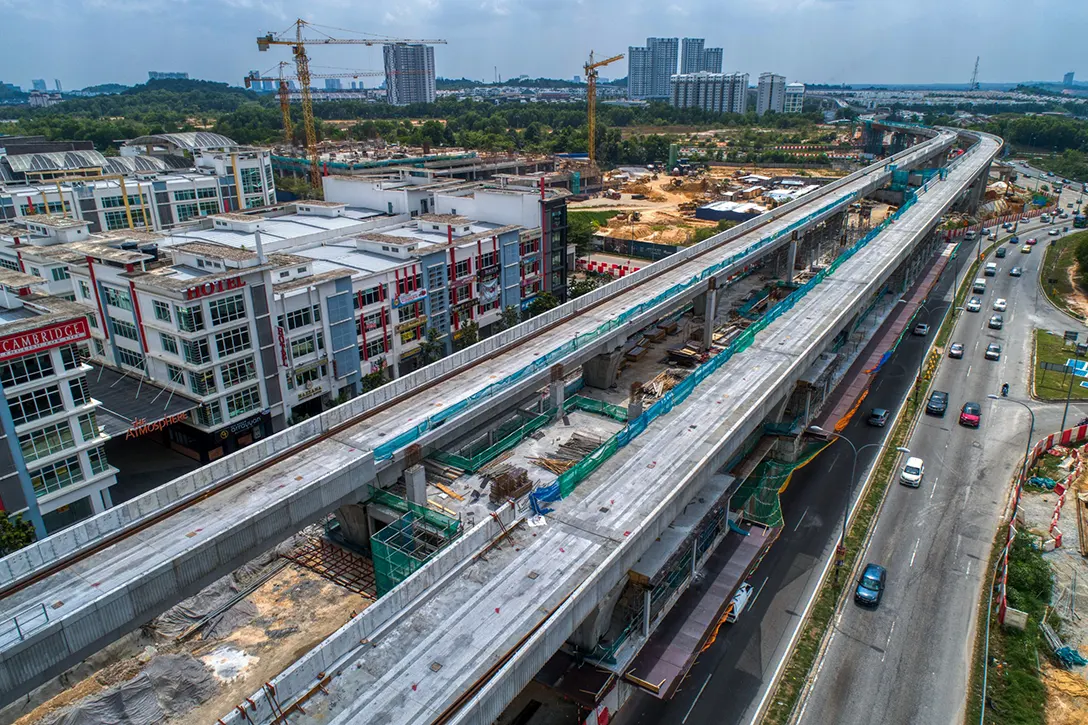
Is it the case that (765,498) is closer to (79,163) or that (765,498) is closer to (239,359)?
(239,359)

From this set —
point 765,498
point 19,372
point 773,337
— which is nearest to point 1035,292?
point 773,337

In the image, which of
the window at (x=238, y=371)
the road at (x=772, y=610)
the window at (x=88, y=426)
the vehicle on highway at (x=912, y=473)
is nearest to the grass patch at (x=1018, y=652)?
the vehicle on highway at (x=912, y=473)

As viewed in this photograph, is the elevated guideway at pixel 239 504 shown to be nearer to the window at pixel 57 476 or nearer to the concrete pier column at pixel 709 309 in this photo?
the concrete pier column at pixel 709 309

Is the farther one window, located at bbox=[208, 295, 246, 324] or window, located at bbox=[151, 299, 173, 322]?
window, located at bbox=[208, 295, 246, 324]

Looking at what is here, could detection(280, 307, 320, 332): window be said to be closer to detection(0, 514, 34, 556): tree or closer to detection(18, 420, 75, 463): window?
detection(18, 420, 75, 463): window

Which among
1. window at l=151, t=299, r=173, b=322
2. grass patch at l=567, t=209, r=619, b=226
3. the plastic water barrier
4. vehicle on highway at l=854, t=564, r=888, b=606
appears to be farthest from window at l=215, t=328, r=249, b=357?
grass patch at l=567, t=209, r=619, b=226

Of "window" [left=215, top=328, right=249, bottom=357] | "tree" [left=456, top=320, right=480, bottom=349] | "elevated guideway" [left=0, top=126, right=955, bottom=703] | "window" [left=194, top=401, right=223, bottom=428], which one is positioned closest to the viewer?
"elevated guideway" [left=0, top=126, right=955, bottom=703]

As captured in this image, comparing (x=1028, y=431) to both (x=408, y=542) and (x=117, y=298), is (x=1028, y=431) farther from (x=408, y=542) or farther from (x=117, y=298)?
(x=117, y=298)

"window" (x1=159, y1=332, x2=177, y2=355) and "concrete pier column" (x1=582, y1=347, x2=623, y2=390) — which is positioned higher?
"window" (x1=159, y1=332, x2=177, y2=355)
